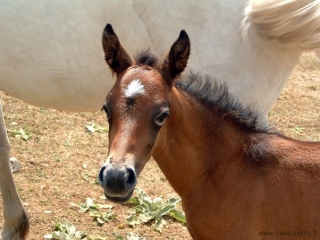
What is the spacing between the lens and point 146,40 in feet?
11.6

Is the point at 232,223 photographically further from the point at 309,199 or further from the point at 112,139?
the point at 112,139

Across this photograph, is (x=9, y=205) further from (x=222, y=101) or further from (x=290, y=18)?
(x=290, y=18)

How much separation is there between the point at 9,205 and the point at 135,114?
6.15 ft

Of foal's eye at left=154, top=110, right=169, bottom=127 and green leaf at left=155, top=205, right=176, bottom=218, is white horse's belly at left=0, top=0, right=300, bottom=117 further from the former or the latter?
green leaf at left=155, top=205, right=176, bottom=218

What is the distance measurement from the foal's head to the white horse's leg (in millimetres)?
1558

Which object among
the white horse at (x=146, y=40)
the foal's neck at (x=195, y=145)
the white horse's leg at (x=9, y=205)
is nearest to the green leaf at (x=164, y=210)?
the white horse's leg at (x=9, y=205)

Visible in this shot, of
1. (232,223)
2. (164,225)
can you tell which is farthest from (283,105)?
(232,223)

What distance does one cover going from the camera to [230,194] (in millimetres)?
3070

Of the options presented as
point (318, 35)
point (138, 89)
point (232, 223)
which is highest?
point (318, 35)

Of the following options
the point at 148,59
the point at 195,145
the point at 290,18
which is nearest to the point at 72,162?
the point at 195,145

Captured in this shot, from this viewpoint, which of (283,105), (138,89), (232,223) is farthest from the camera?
(283,105)

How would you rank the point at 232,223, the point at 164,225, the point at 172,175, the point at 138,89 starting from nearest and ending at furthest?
1. the point at 138,89
2. the point at 232,223
3. the point at 172,175
4. the point at 164,225

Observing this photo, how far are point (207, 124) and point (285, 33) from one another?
714 mm

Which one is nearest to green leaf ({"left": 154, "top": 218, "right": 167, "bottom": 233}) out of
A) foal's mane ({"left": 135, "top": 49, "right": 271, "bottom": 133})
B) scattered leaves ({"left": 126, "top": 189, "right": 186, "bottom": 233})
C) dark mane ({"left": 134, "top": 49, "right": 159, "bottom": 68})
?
scattered leaves ({"left": 126, "top": 189, "right": 186, "bottom": 233})
